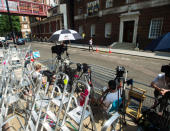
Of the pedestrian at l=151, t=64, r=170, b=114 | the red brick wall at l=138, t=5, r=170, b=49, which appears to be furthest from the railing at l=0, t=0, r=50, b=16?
the pedestrian at l=151, t=64, r=170, b=114

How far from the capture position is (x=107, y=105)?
2691 millimetres

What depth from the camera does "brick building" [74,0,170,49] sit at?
1415cm

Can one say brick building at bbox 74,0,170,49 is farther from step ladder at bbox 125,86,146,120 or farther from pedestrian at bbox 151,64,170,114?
step ladder at bbox 125,86,146,120

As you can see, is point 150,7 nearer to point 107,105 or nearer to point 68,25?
point 107,105

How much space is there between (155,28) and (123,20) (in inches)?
195

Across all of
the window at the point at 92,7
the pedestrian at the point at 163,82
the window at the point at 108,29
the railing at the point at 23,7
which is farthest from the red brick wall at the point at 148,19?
the railing at the point at 23,7

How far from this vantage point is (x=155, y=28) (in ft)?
47.8

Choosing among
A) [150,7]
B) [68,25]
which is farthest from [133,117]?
[68,25]

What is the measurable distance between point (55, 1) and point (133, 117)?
5974cm

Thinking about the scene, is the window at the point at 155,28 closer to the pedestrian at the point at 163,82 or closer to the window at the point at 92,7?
the window at the point at 92,7

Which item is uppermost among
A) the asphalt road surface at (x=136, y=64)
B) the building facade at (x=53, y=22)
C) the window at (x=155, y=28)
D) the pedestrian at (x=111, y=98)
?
the building facade at (x=53, y=22)

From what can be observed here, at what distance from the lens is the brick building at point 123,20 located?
1415 cm

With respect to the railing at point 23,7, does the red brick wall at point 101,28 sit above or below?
below

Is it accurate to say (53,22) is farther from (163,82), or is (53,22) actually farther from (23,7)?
(163,82)
